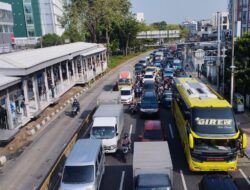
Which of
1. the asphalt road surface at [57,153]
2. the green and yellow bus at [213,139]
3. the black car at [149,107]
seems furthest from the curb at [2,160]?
the black car at [149,107]

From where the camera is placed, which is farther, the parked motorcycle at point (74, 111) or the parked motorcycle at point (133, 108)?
the parked motorcycle at point (74, 111)

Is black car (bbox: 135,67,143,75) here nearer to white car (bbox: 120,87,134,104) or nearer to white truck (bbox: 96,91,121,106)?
white car (bbox: 120,87,134,104)

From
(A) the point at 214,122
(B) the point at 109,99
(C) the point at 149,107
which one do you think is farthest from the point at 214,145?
(B) the point at 109,99

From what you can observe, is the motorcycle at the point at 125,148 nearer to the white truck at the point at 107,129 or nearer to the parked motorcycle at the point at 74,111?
the white truck at the point at 107,129

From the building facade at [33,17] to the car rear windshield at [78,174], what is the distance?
83512mm

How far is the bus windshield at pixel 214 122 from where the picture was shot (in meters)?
14.6

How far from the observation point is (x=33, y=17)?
95.1 metres

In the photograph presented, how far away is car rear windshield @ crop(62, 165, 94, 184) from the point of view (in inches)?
533

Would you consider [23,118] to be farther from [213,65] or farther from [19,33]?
[19,33]

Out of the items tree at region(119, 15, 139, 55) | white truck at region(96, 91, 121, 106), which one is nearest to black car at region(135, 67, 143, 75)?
white truck at region(96, 91, 121, 106)

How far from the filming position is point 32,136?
2286 cm

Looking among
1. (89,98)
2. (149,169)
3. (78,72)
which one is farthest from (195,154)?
(78,72)

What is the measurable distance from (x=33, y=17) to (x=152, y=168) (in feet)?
302

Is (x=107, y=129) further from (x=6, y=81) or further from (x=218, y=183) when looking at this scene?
(x=218, y=183)
